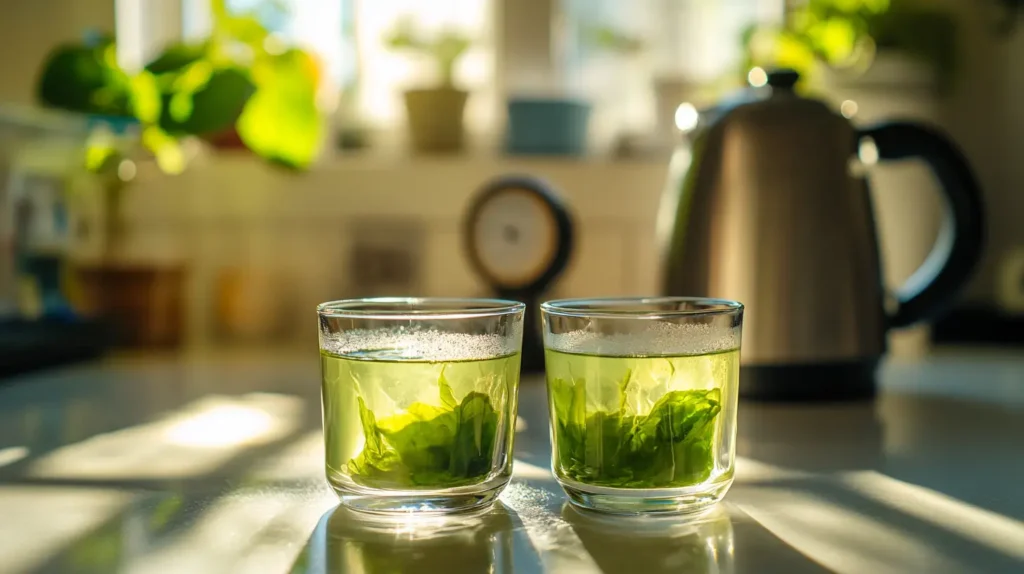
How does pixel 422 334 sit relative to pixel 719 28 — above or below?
below

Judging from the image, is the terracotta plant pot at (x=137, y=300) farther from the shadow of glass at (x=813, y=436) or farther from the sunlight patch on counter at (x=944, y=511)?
the sunlight patch on counter at (x=944, y=511)

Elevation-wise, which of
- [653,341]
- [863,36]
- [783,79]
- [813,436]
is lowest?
[813,436]

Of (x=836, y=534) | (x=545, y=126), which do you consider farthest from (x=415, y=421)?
(x=545, y=126)

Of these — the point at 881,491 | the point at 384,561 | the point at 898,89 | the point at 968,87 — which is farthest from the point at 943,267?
the point at 968,87

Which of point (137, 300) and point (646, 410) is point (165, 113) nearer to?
point (137, 300)

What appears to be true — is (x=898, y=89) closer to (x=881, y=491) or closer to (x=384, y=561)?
(x=881, y=491)

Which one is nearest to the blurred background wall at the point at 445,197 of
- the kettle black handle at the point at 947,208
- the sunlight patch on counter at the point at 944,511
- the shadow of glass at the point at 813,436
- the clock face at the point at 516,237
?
the clock face at the point at 516,237

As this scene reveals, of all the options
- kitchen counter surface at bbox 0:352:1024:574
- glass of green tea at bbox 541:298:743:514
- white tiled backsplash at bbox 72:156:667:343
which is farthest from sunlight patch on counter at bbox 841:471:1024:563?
white tiled backsplash at bbox 72:156:667:343
